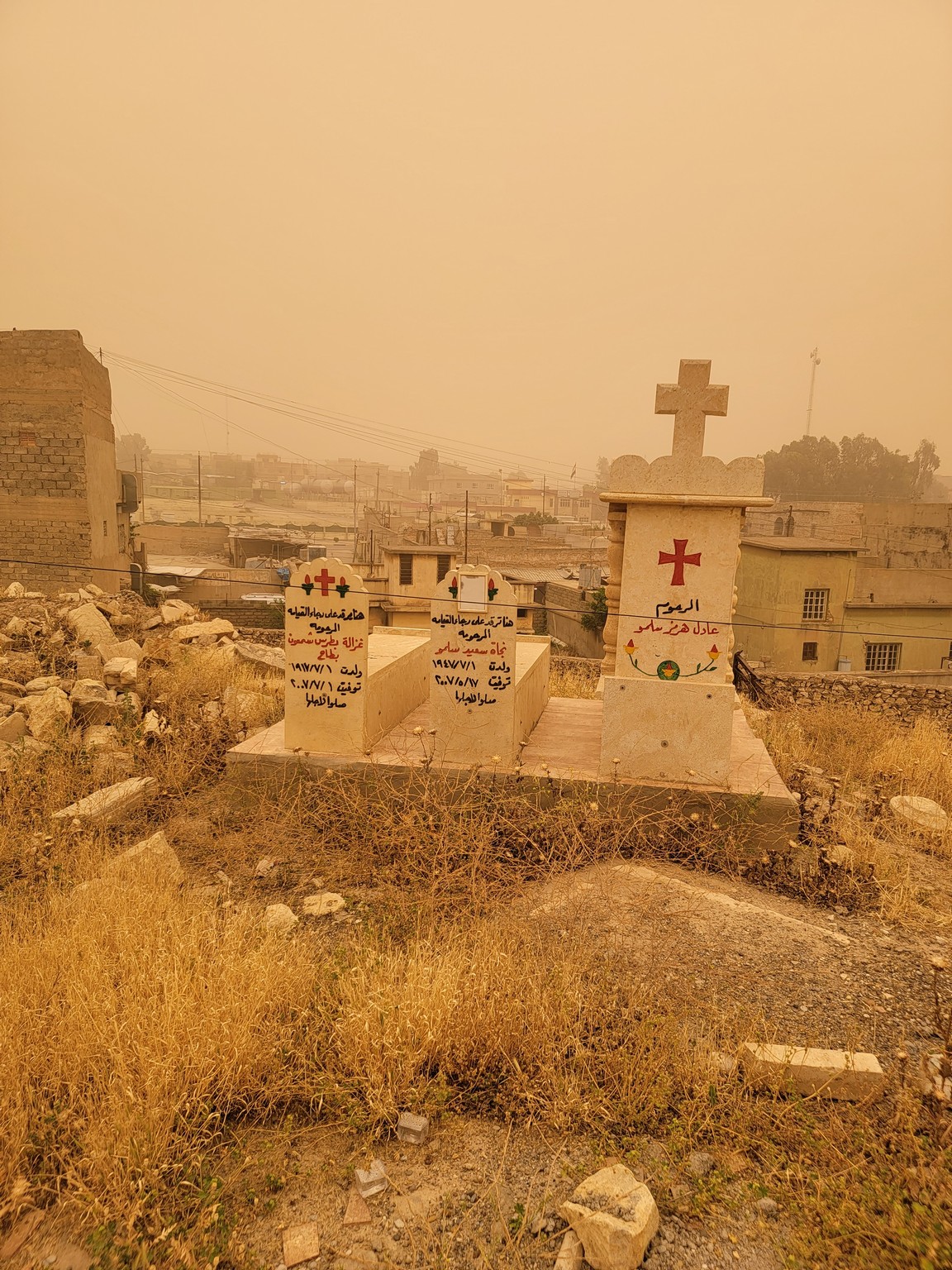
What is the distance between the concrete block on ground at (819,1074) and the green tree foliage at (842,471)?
77573 millimetres

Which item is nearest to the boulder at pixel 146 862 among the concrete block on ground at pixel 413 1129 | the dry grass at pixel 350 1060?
the dry grass at pixel 350 1060

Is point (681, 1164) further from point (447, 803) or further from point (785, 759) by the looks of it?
point (785, 759)

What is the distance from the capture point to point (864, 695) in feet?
49.9

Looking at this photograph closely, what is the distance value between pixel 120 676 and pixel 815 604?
71.1 feet

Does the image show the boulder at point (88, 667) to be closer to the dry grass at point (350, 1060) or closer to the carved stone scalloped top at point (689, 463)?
the dry grass at point (350, 1060)

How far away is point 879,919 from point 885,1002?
1328 millimetres

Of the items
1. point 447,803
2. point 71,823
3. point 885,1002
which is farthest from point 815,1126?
point 71,823

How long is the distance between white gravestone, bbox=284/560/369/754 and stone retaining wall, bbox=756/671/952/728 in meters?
10.4

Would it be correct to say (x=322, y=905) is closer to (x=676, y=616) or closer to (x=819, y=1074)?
(x=819, y=1074)

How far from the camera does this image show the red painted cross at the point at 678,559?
6.43m

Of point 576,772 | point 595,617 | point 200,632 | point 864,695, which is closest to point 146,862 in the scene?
point 576,772

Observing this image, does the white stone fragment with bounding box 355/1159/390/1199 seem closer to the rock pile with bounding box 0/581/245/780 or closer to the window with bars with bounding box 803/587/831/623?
the rock pile with bounding box 0/581/245/780

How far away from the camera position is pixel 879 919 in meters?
5.32

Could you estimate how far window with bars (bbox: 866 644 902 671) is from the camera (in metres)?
25.2
